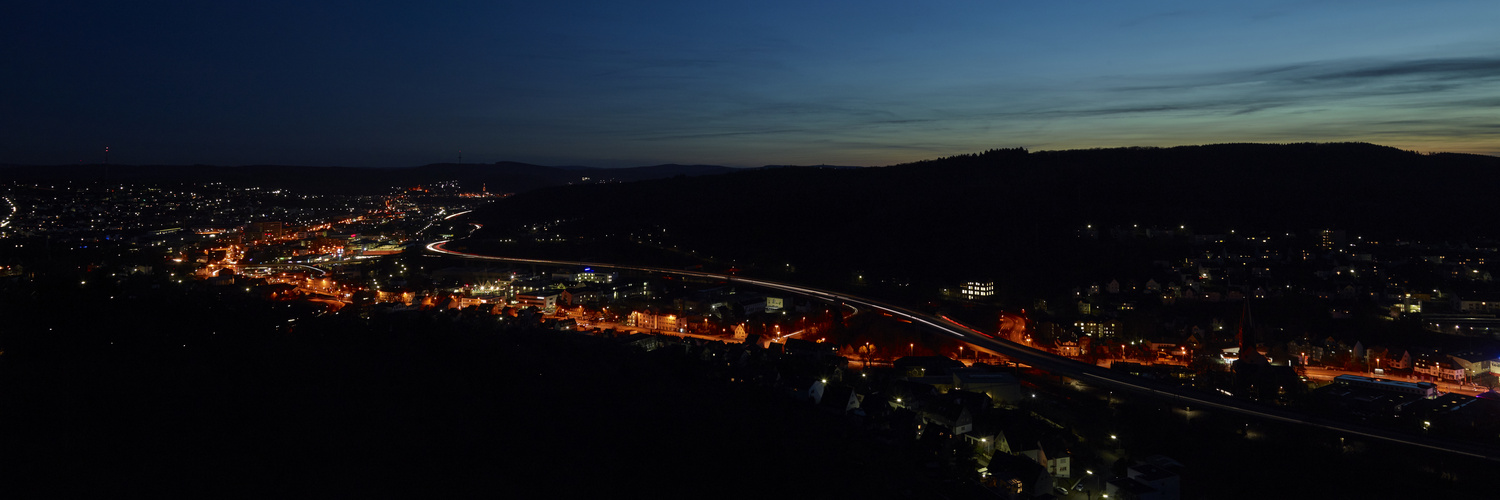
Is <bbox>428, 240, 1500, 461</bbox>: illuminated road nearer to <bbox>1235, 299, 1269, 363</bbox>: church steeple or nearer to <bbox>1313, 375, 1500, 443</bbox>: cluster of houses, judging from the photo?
<bbox>1313, 375, 1500, 443</bbox>: cluster of houses

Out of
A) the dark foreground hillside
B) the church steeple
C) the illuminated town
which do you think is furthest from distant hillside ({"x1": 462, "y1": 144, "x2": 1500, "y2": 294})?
the dark foreground hillside

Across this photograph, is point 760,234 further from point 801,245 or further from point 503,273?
point 503,273

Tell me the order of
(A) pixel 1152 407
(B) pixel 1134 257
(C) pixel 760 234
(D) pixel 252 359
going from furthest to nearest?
(C) pixel 760 234 < (B) pixel 1134 257 < (A) pixel 1152 407 < (D) pixel 252 359

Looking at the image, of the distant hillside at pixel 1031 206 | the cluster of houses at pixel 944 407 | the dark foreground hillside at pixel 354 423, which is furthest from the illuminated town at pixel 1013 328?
the distant hillside at pixel 1031 206

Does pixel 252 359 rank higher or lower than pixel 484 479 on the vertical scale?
higher

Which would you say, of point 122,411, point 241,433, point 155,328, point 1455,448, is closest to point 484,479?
point 241,433

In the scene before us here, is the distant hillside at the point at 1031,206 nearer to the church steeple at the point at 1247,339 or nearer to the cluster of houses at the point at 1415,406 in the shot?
the church steeple at the point at 1247,339

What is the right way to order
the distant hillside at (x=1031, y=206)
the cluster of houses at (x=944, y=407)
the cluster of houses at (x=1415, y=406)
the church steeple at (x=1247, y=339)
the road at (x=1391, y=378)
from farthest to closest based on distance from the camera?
the distant hillside at (x=1031, y=206) → the church steeple at (x=1247, y=339) → the road at (x=1391, y=378) → the cluster of houses at (x=1415, y=406) → the cluster of houses at (x=944, y=407)

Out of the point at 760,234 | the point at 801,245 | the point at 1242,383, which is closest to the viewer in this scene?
the point at 1242,383
